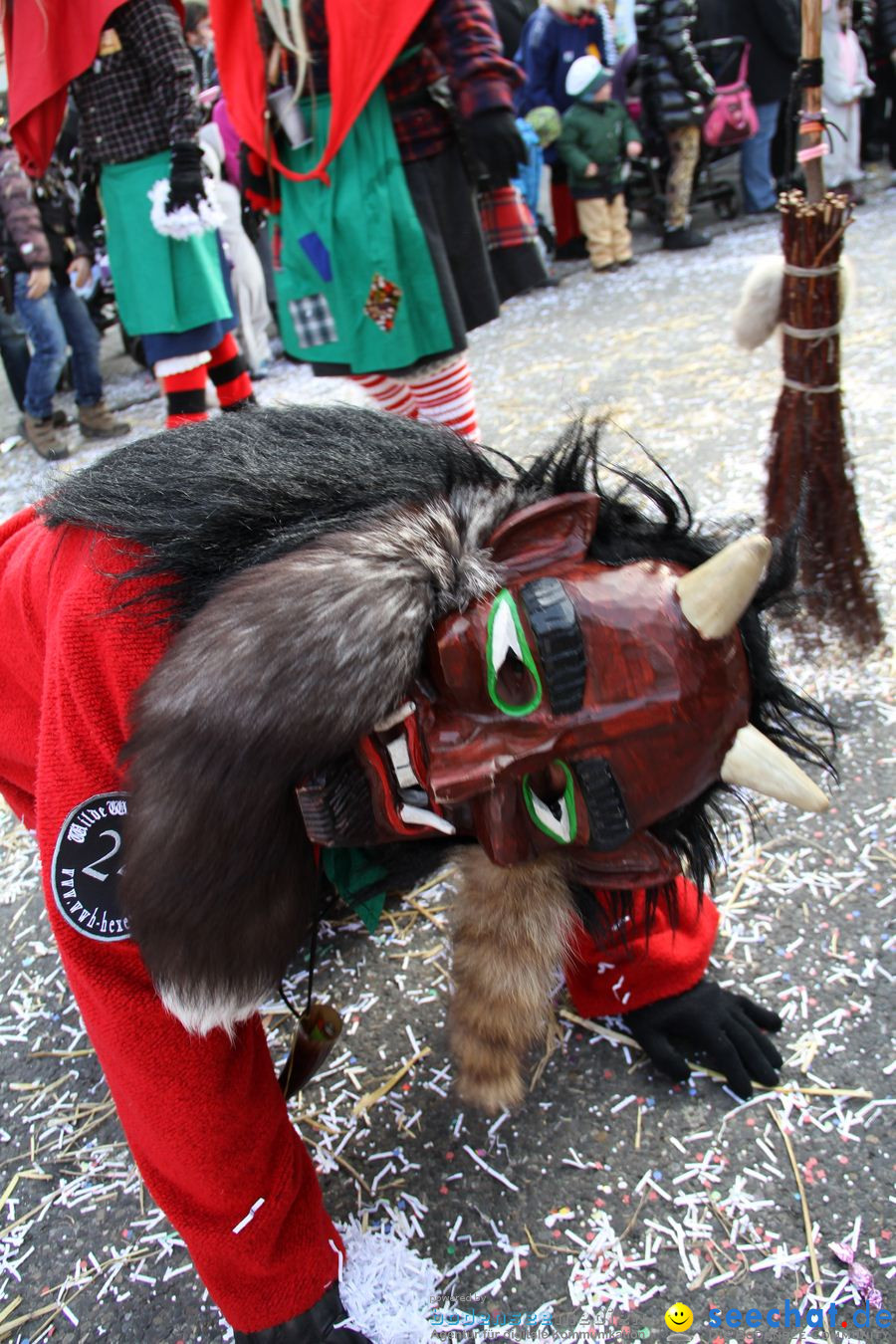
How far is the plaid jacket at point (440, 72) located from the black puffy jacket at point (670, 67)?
5.09 metres

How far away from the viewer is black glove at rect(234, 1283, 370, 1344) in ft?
4.20

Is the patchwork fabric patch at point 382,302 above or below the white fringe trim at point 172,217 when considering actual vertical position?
below

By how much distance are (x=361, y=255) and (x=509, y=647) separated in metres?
1.85

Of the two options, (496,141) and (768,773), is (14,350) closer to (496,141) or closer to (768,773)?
(496,141)

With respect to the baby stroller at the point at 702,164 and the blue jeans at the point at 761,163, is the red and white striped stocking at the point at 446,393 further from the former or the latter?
the blue jeans at the point at 761,163

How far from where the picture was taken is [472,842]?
1205 mm

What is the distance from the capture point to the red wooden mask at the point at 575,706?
38.1 inches

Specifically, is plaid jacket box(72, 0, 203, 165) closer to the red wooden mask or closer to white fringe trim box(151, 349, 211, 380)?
white fringe trim box(151, 349, 211, 380)

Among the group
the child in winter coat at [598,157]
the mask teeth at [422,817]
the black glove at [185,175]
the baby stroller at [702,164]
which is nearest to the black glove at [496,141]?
the black glove at [185,175]

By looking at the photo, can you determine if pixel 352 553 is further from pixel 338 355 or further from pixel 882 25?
pixel 882 25

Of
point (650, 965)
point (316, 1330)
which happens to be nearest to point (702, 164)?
point (650, 965)

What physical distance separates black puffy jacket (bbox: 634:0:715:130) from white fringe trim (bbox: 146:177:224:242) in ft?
15.1

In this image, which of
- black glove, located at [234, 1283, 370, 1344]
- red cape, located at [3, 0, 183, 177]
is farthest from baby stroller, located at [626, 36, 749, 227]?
black glove, located at [234, 1283, 370, 1344]

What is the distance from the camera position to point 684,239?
6.98 meters
